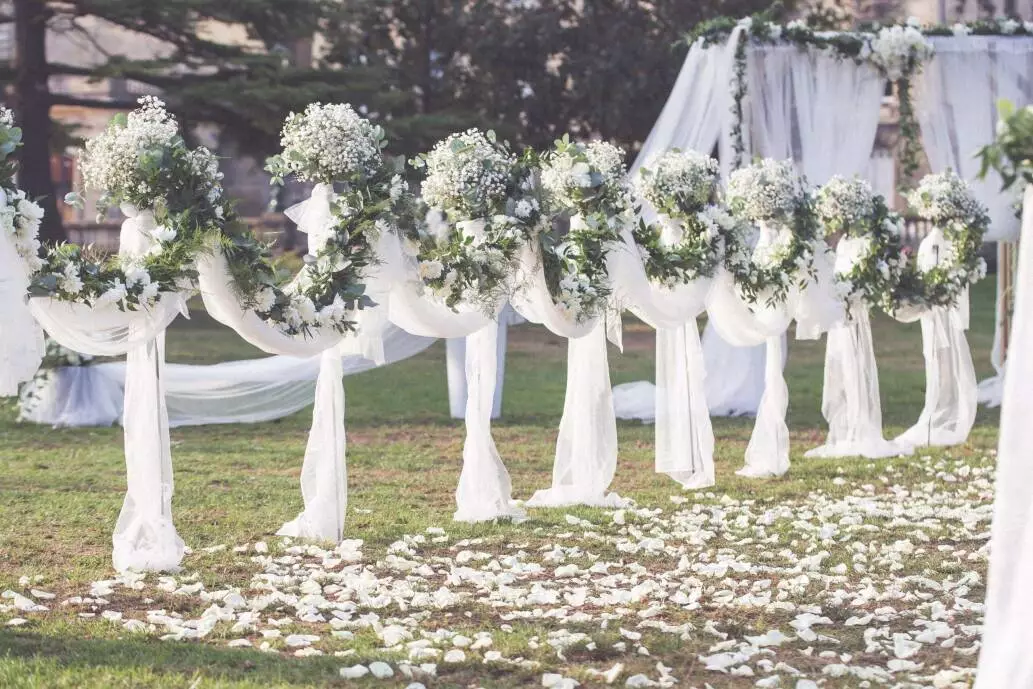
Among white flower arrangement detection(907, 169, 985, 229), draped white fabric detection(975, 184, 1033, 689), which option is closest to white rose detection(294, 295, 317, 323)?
draped white fabric detection(975, 184, 1033, 689)

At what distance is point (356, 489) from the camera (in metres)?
9.80

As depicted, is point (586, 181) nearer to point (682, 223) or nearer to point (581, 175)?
point (581, 175)

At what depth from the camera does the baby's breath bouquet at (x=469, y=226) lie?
8086 mm

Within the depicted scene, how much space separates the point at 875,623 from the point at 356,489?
4.24m

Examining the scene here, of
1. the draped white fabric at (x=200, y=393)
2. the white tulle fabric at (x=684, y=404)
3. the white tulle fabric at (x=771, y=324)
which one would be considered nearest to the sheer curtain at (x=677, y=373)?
the white tulle fabric at (x=684, y=404)

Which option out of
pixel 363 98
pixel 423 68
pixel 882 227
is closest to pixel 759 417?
pixel 882 227

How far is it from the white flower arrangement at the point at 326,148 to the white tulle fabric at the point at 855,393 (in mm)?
4684

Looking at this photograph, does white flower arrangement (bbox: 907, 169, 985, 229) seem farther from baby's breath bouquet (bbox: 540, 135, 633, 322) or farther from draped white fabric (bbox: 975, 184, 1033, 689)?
draped white fabric (bbox: 975, 184, 1033, 689)

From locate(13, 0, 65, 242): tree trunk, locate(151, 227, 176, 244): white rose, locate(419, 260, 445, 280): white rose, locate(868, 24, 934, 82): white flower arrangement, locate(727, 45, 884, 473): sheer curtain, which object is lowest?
locate(419, 260, 445, 280): white rose

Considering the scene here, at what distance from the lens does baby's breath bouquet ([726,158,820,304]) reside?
10.2 metres

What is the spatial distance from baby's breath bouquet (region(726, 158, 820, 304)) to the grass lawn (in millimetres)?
1354

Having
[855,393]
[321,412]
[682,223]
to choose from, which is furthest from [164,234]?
[855,393]

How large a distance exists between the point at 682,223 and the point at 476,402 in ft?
6.49

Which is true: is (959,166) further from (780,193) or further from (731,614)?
(731,614)
